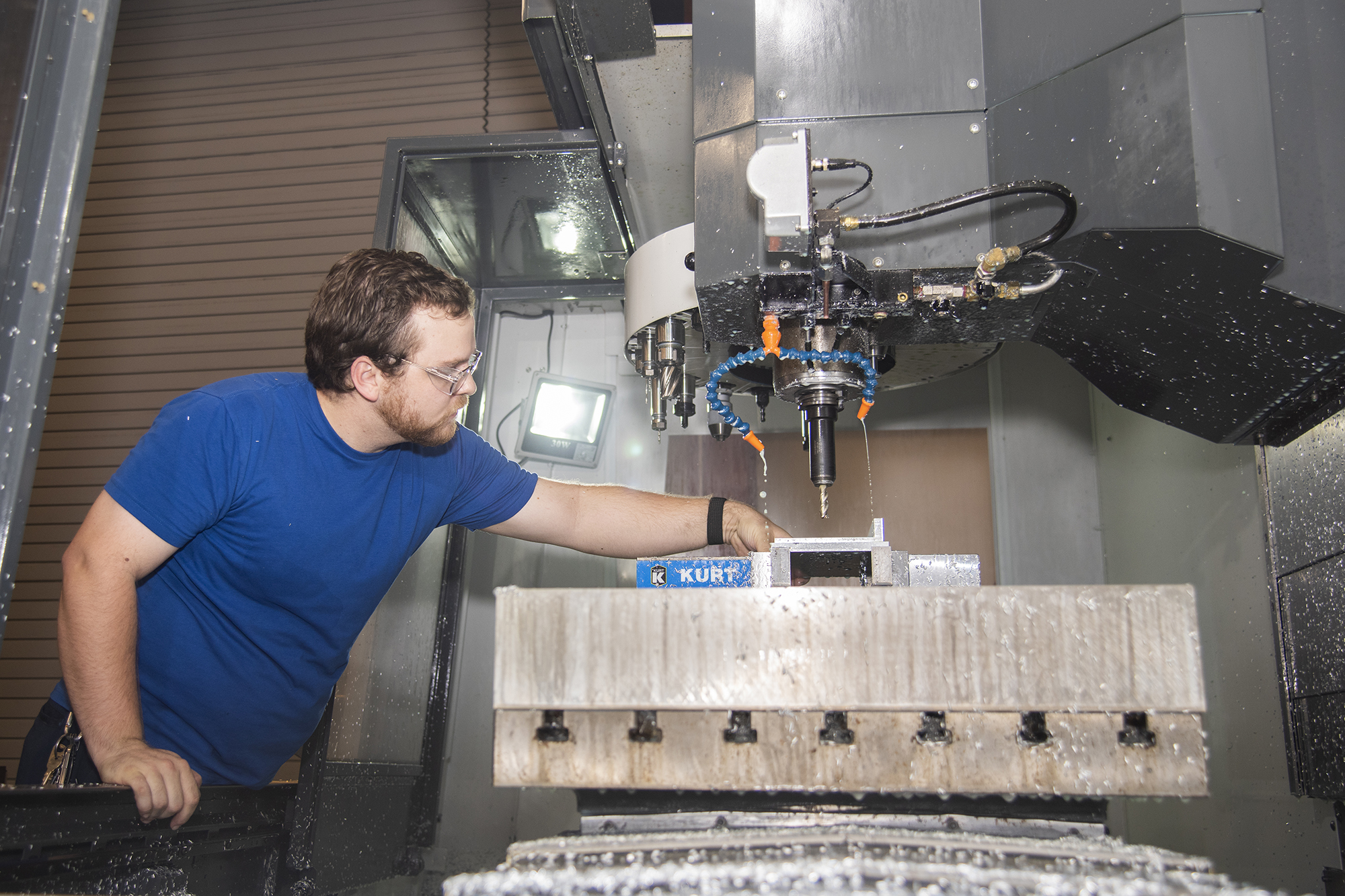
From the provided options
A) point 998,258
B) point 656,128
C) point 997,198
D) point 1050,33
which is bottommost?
point 998,258

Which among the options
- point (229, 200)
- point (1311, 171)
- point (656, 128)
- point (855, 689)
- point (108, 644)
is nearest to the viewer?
point (855, 689)

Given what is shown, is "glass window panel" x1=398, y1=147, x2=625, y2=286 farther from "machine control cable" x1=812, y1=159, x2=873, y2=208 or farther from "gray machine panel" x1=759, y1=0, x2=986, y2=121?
"machine control cable" x1=812, y1=159, x2=873, y2=208

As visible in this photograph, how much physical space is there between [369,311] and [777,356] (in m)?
0.69

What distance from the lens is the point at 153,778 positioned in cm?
112

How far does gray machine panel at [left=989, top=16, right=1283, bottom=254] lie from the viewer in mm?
934

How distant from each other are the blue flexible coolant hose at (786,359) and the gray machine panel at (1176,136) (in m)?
0.32

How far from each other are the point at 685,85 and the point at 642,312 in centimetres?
54

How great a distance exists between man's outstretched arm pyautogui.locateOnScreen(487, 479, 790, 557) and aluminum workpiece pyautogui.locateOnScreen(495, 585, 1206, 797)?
0.88 m

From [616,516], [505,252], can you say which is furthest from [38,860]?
[505,252]

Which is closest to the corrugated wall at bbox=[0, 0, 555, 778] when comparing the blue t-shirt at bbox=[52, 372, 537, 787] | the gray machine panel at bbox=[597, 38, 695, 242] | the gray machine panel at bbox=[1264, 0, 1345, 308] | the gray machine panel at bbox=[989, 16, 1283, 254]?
the gray machine panel at bbox=[597, 38, 695, 242]

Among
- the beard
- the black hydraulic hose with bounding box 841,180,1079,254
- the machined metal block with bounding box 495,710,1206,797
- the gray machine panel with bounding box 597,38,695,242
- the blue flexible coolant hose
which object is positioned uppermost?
the gray machine panel with bounding box 597,38,695,242

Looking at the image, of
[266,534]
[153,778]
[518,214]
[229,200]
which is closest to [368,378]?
[266,534]

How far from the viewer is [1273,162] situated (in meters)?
0.94

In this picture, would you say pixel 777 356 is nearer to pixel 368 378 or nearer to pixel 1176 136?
pixel 1176 136
